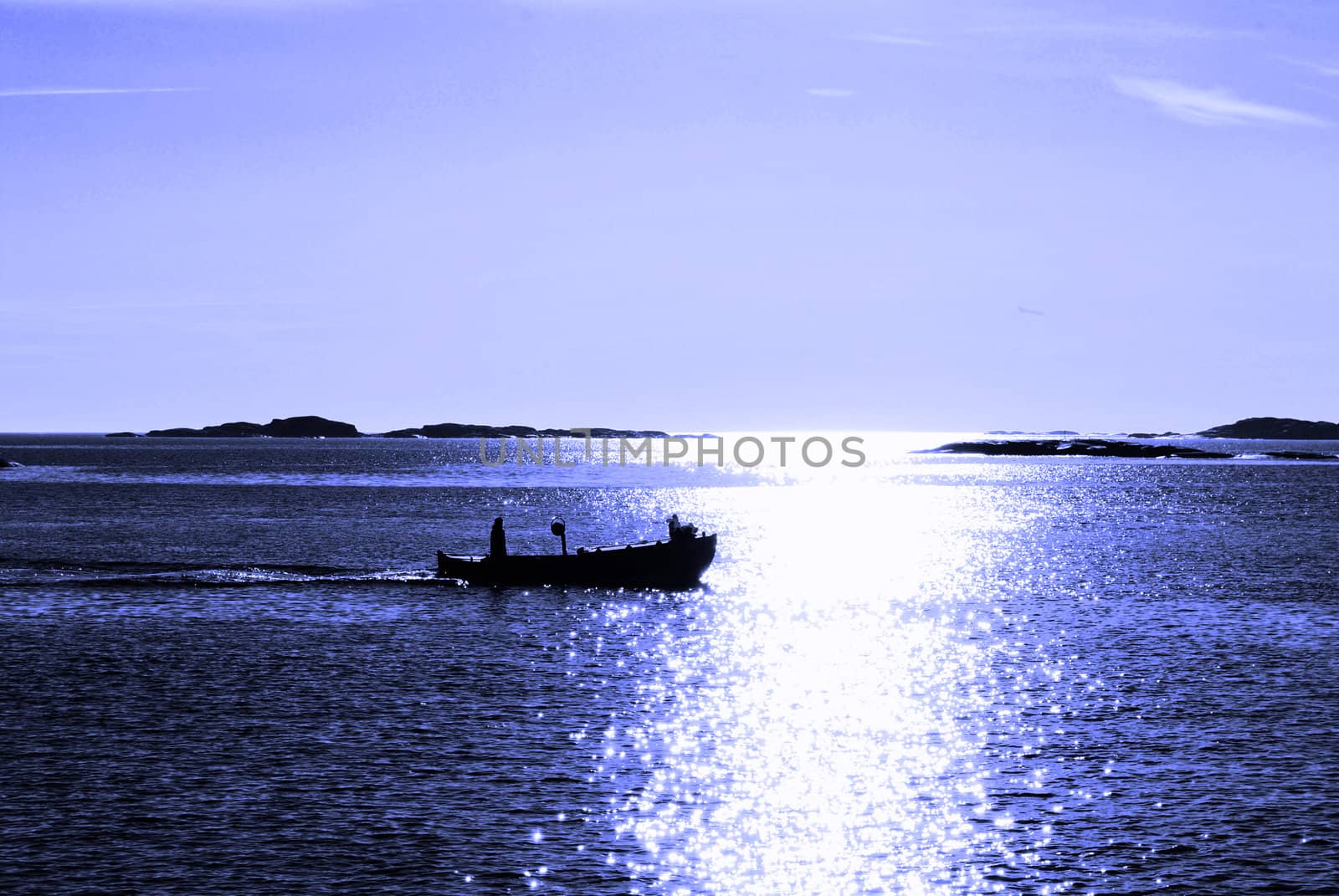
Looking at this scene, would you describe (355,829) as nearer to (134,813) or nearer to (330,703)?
(134,813)

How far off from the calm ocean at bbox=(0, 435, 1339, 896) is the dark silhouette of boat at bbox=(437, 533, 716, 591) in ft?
3.87

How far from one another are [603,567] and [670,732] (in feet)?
97.1

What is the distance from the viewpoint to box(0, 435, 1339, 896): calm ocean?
20.4 metres

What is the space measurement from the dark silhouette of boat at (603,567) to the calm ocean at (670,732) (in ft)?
3.87

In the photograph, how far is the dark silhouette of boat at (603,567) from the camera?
2328 inches

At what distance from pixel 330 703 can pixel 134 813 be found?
31.9 feet

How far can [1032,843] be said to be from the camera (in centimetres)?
2142

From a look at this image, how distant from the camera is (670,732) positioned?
29469 millimetres

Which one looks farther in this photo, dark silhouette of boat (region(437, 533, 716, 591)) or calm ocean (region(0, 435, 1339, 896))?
dark silhouette of boat (region(437, 533, 716, 591))

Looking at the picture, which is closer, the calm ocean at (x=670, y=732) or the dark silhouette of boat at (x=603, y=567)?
the calm ocean at (x=670, y=732)

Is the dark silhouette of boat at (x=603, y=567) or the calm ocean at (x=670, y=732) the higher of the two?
the dark silhouette of boat at (x=603, y=567)

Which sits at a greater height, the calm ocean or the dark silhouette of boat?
the dark silhouette of boat

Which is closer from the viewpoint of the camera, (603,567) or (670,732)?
(670,732)

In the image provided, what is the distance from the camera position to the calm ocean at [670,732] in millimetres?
20438
